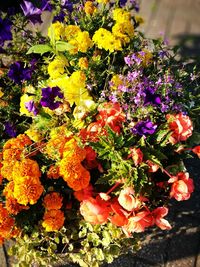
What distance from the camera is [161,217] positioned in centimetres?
196

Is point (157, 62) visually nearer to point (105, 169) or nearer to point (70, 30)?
point (70, 30)

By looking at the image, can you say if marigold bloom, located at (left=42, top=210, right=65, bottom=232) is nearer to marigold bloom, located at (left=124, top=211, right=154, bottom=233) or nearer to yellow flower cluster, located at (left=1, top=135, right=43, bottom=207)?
yellow flower cluster, located at (left=1, top=135, right=43, bottom=207)

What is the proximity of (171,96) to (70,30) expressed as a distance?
0.61m

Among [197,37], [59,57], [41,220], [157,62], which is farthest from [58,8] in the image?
[197,37]

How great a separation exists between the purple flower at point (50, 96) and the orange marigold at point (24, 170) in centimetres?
26

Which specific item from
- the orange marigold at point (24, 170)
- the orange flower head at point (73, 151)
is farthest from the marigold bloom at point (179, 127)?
the orange marigold at point (24, 170)

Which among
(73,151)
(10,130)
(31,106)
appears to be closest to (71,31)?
(31,106)

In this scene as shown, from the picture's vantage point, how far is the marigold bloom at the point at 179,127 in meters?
1.96

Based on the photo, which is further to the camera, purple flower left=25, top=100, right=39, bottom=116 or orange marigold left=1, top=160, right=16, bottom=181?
purple flower left=25, top=100, right=39, bottom=116

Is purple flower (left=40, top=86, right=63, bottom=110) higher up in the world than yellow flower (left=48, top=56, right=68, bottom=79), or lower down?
lower down

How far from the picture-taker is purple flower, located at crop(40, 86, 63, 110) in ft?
6.16

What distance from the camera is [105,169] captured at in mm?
2049

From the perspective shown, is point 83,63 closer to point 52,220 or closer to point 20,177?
point 20,177

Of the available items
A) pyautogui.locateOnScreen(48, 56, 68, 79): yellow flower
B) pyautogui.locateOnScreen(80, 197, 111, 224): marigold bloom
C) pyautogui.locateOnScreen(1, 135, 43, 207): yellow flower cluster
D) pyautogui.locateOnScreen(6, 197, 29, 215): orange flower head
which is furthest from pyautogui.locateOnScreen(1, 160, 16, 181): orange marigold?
pyautogui.locateOnScreen(48, 56, 68, 79): yellow flower
